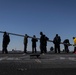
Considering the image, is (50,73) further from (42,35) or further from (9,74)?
(42,35)

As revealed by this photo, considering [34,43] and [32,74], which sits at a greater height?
[34,43]

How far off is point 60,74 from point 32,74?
861 mm

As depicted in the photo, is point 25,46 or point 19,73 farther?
point 25,46

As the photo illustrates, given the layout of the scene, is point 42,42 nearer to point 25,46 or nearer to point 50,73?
point 25,46

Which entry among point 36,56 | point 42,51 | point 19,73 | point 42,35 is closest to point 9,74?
point 19,73

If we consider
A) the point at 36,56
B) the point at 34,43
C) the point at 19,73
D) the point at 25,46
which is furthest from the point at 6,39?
the point at 19,73

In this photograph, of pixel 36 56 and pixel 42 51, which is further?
pixel 42 51

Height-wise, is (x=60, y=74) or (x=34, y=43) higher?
(x=34, y=43)

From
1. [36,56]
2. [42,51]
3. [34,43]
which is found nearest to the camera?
[36,56]

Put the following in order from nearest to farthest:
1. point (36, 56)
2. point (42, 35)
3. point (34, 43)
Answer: point (36, 56) < point (42, 35) < point (34, 43)

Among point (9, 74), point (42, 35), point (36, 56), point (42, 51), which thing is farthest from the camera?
point (42, 51)

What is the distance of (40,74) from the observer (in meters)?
10.6

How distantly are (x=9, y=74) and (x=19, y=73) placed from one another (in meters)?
0.46

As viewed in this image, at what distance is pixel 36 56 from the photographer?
73.9 ft
